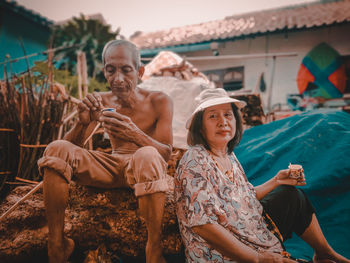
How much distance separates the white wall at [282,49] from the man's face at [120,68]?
22.6 ft

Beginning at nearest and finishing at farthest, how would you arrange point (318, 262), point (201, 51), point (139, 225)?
point (318, 262), point (139, 225), point (201, 51)

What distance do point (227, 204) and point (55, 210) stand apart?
1264mm

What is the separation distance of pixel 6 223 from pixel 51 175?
1.15 m

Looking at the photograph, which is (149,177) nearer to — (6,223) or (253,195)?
(253,195)

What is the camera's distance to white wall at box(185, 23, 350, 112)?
26.0 feet

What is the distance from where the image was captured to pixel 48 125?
10.3 ft

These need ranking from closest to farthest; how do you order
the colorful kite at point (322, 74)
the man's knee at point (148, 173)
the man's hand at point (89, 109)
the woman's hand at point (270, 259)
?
1. the woman's hand at point (270, 259)
2. the man's knee at point (148, 173)
3. the man's hand at point (89, 109)
4. the colorful kite at point (322, 74)

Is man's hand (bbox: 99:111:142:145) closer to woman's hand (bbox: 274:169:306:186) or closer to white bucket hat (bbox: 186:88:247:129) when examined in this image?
white bucket hat (bbox: 186:88:247:129)

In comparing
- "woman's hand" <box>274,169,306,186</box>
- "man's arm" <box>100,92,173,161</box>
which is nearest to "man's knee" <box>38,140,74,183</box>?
"man's arm" <box>100,92,173,161</box>

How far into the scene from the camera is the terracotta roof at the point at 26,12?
8789mm

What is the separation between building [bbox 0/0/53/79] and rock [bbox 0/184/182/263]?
7907 millimetres

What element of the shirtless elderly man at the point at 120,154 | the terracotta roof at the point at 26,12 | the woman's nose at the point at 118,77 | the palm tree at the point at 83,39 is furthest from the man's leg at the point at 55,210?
the terracotta roof at the point at 26,12

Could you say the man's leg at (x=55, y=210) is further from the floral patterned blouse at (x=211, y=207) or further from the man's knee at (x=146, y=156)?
the floral patterned blouse at (x=211, y=207)

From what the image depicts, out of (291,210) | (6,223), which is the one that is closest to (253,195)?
(291,210)
